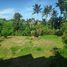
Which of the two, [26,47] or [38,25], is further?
[38,25]

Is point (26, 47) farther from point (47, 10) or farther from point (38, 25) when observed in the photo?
point (47, 10)

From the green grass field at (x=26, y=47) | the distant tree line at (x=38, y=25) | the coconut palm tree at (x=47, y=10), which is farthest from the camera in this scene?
the coconut palm tree at (x=47, y=10)

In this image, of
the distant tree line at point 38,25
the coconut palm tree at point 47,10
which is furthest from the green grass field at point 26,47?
the coconut palm tree at point 47,10

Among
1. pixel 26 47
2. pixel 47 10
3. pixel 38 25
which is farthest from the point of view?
pixel 47 10

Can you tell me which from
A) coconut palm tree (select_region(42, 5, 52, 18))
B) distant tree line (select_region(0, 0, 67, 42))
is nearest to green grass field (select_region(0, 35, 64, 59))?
distant tree line (select_region(0, 0, 67, 42))

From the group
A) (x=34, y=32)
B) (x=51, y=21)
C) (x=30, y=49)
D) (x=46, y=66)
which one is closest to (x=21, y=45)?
(x=30, y=49)

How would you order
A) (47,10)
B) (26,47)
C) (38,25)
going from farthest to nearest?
(47,10), (38,25), (26,47)

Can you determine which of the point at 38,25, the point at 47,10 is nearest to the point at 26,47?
the point at 38,25

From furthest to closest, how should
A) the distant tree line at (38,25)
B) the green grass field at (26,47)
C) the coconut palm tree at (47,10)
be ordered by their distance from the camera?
1. the coconut palm tree at (47,10)
2. the distant tree line at (38,25)
3. the green grass field at (26,47)

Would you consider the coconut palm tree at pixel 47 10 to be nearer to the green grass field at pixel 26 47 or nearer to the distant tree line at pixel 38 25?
the distant tree line at pixel 38 25

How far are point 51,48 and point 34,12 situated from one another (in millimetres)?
42519

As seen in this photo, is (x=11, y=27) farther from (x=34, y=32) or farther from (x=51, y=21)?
(x=51, y=21)

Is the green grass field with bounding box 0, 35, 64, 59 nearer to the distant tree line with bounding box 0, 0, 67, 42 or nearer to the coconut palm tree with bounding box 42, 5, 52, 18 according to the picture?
the distant tree line with bounding box 0, 0, 67, 42

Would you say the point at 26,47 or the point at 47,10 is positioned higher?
the point at 47,10
